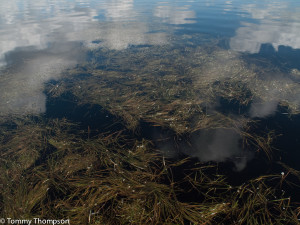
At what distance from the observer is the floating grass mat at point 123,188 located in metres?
2.91

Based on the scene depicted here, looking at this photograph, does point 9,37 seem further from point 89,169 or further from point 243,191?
point 243,191

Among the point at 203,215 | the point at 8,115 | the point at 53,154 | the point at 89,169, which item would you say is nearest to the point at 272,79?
the point at 203,215

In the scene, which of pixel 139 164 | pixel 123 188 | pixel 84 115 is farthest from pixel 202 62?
pixel 123 188

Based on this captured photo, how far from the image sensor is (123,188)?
3346 mm

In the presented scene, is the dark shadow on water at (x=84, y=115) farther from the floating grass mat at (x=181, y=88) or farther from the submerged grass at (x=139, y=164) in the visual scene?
the floating grass mat at (x=181, y=88)

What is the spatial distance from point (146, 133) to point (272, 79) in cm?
709

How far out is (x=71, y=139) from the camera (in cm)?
458

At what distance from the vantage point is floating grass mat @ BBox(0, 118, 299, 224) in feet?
9.55
